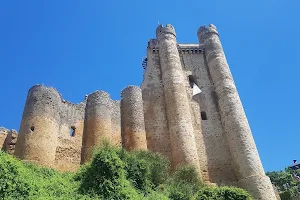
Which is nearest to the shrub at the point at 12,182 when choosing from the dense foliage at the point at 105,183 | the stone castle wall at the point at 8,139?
the dense foliage at the point at 105,183

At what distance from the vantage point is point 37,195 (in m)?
10.3

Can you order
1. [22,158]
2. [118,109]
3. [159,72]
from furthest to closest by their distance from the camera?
[159,72], [118,109], [22,158]

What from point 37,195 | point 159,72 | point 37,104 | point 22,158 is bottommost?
point 37,195

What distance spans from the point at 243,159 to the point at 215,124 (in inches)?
149

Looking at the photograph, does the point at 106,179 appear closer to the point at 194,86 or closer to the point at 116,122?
the point at 116,122

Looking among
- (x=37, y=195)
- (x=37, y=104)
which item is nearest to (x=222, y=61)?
(x=37, y=104)

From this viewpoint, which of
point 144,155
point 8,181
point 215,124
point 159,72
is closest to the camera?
point 8,181

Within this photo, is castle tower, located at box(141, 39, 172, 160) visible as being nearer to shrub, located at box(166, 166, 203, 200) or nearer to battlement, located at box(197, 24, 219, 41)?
shrub, located at box(166, 166, 203, 200)

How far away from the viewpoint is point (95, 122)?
762 inches

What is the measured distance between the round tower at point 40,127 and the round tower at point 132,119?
440 cm

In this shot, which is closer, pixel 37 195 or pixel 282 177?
pixel 37 195

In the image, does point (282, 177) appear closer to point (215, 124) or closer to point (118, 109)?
point (215, 124)

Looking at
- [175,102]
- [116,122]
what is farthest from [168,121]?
[116,122]

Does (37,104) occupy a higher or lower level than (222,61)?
lower
